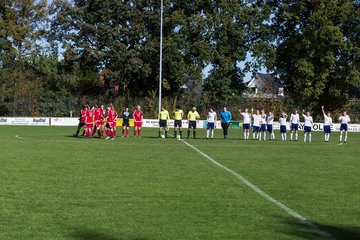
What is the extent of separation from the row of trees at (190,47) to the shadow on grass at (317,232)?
1991 inches

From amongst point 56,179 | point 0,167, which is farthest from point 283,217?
point 0,167

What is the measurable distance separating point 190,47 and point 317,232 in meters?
53.6

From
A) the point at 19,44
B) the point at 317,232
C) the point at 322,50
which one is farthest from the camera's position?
the point at 19,44

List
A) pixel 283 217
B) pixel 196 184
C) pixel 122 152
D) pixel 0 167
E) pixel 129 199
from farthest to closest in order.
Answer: pixel 122 152 → pixel 0 167 → pixel 196 184 → pixel 129 199 → pixel 283 217

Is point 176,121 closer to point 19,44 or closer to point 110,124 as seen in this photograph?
point 110,124

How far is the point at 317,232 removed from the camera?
23.7 feet

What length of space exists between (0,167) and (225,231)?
29.3 feet

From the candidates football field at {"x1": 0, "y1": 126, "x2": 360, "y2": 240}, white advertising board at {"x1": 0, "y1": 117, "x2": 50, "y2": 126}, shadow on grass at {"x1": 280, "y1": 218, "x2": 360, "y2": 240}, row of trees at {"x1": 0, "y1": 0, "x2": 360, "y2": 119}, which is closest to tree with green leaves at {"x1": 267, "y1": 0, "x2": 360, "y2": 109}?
row of trees at {"x1": 0, "y1": 0, "x2": 360, "y2": 119}

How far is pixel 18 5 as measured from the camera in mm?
65875

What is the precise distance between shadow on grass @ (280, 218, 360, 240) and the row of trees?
50.6 metres

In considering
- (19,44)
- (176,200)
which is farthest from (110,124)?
(19,44)

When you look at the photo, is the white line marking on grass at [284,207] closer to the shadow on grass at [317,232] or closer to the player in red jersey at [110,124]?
the shadow on grass at [317,232]

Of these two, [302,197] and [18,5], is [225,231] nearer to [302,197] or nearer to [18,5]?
[302,197]

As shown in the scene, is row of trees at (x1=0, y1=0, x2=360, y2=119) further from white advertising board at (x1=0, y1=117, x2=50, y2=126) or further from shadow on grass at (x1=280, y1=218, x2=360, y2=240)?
shadow on grass at (x1=280, y1=218, x2=360, y2=240)
